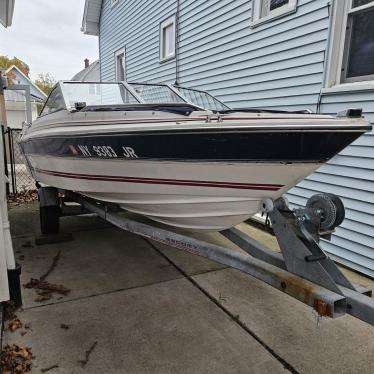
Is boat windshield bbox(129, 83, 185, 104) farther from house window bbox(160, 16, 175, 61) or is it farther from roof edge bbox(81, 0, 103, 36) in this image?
roof edge bbox(81, 0, 103, 36)

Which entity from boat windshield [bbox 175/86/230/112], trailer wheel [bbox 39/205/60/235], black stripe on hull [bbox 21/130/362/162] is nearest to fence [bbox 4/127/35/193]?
trailer wheel [bbox 39/205/60/235]

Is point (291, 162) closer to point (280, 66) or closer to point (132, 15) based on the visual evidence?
point (280, 66)

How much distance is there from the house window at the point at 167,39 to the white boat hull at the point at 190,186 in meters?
5.60

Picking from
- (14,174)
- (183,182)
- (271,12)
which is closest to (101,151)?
(183,182)

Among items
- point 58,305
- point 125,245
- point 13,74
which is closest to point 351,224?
point 125,245

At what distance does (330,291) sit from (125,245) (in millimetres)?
3004

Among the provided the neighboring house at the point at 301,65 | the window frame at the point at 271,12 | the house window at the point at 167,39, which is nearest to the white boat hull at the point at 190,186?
the neighboring house at the point at 301,65

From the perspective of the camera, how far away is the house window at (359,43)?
3.76m

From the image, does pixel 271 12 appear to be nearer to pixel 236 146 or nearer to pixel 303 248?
pixel 236 146

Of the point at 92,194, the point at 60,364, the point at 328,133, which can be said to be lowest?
the point at 60,364

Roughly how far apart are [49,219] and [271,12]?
4248 mm

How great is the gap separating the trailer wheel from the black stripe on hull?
192 centimetres

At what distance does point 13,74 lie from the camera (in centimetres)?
2600

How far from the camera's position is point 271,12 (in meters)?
5.07
